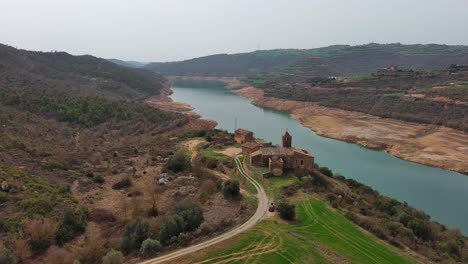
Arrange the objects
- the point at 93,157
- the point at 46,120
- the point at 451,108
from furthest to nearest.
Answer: the point at 451,108, the point at 46,120, the point at 93,157

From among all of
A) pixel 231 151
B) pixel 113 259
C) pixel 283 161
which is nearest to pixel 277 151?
pixel 283 161

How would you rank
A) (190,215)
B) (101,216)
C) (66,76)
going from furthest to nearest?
(66,76)
(101,216)
(190,215)

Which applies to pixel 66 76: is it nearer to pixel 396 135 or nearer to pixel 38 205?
pixel 396 135

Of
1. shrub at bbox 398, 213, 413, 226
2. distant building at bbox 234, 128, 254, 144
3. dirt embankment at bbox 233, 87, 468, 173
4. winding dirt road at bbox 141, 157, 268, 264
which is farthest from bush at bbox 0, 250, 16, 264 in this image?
dirt embankment at bbox 233, 87, 468, 173

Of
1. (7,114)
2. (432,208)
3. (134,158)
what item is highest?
(7,114)

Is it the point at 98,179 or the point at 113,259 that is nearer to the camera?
the point at 113,259

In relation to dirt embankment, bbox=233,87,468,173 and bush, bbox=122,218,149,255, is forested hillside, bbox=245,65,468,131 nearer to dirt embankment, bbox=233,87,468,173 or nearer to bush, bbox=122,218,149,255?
dirt embankment, bbox=233,87,468,173

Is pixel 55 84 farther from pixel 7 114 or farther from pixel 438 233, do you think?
pixel 438 233

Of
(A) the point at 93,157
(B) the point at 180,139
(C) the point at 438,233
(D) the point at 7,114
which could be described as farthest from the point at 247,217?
(D) the point at 7,114
